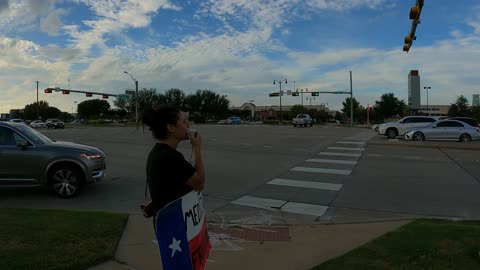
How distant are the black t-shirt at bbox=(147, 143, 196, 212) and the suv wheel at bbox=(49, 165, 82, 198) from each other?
7.14m

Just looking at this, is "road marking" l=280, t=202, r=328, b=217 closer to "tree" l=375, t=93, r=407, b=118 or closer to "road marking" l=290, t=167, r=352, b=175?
"road marking" l=290, t=167, r=352, b=175

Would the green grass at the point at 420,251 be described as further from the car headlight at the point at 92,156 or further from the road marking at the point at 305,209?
the car headlight at the point at 92,156

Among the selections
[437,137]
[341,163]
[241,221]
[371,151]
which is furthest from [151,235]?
[437,137]

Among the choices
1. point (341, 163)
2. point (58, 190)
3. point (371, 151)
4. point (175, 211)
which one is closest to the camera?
point (175, 211)

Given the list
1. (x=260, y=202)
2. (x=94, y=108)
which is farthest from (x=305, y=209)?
(x=94, y=108)

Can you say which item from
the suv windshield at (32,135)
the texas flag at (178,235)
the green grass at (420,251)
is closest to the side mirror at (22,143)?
the suv windshield at (32,135)

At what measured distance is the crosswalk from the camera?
28.3 ft

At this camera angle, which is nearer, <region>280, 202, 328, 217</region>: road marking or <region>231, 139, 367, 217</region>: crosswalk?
<region>280, 202, 328, 217</region>: road marking

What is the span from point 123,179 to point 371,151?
12.3 metres

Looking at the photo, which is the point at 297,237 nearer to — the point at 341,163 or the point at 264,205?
the point at 264,205

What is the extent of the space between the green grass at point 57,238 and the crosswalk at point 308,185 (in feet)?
10.1

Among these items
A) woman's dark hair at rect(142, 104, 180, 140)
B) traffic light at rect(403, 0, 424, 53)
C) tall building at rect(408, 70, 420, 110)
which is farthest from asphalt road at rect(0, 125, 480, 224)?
tall building at rect(408, 70, 420, 110)

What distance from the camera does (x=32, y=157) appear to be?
30.2 ft

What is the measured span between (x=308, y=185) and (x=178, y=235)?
8501 millimetres
